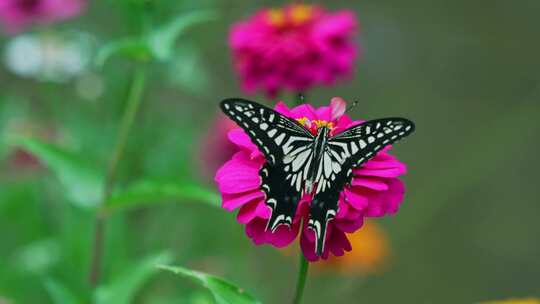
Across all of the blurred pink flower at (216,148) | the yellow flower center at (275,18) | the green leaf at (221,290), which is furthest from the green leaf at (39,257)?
the green leaf at (221,290)

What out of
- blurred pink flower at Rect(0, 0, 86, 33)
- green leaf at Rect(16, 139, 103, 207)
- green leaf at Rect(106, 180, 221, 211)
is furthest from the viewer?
blurred pink flower at Rect(0, 0, 86, 33)

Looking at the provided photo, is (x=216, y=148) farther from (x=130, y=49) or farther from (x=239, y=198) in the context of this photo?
(x=239, y=198)

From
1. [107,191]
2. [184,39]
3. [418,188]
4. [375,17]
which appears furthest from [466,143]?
[107,191]

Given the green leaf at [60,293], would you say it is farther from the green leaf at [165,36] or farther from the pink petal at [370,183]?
the pink petal at [370,183]

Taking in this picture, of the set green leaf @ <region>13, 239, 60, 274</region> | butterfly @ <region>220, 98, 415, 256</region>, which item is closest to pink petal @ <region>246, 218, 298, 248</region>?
butterfly @ <region>220, 98, 415, 256</region>

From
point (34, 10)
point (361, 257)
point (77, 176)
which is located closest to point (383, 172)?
point (77, 176)

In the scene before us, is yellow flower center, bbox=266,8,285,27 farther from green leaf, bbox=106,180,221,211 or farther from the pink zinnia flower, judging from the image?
green leaf, bbox=106,180,221,211
